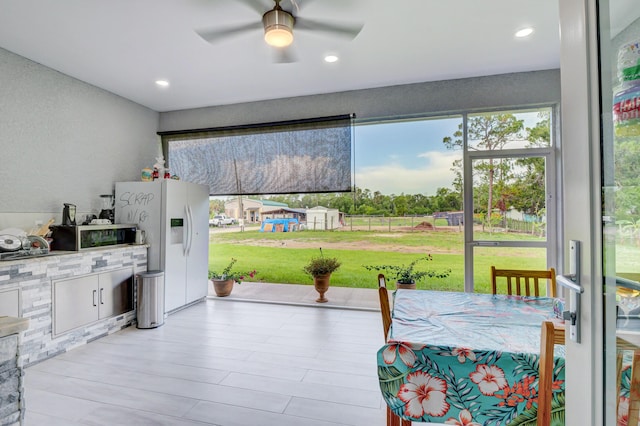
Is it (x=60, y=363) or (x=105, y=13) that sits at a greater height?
(x=105, y=13)

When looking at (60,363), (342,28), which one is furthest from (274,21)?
(60,363)

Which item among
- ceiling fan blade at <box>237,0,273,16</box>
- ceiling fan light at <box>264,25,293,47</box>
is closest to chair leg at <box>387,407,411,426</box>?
ceiling fan light at <box>264,25,293,47</box>

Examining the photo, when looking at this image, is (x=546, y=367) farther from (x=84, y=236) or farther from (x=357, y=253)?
(x=84, y=236)

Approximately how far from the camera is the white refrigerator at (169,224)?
13.0ft

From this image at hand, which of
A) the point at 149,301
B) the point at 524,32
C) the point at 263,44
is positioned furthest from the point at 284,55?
the point at 149,301

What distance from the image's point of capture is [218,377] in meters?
2.53

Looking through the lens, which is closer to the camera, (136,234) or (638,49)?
(638,49)

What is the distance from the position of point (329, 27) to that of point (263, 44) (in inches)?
39.2

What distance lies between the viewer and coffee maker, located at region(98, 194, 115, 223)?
12.8 feet

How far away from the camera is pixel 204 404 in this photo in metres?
2.18

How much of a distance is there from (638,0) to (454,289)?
3.82 metres

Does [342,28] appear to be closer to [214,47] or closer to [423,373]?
[214,47]

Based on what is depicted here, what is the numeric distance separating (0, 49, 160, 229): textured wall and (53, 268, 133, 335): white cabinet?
2.96ft

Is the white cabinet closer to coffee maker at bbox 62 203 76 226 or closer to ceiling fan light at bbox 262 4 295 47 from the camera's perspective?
coffee maker at bbox 62 203 76 226
